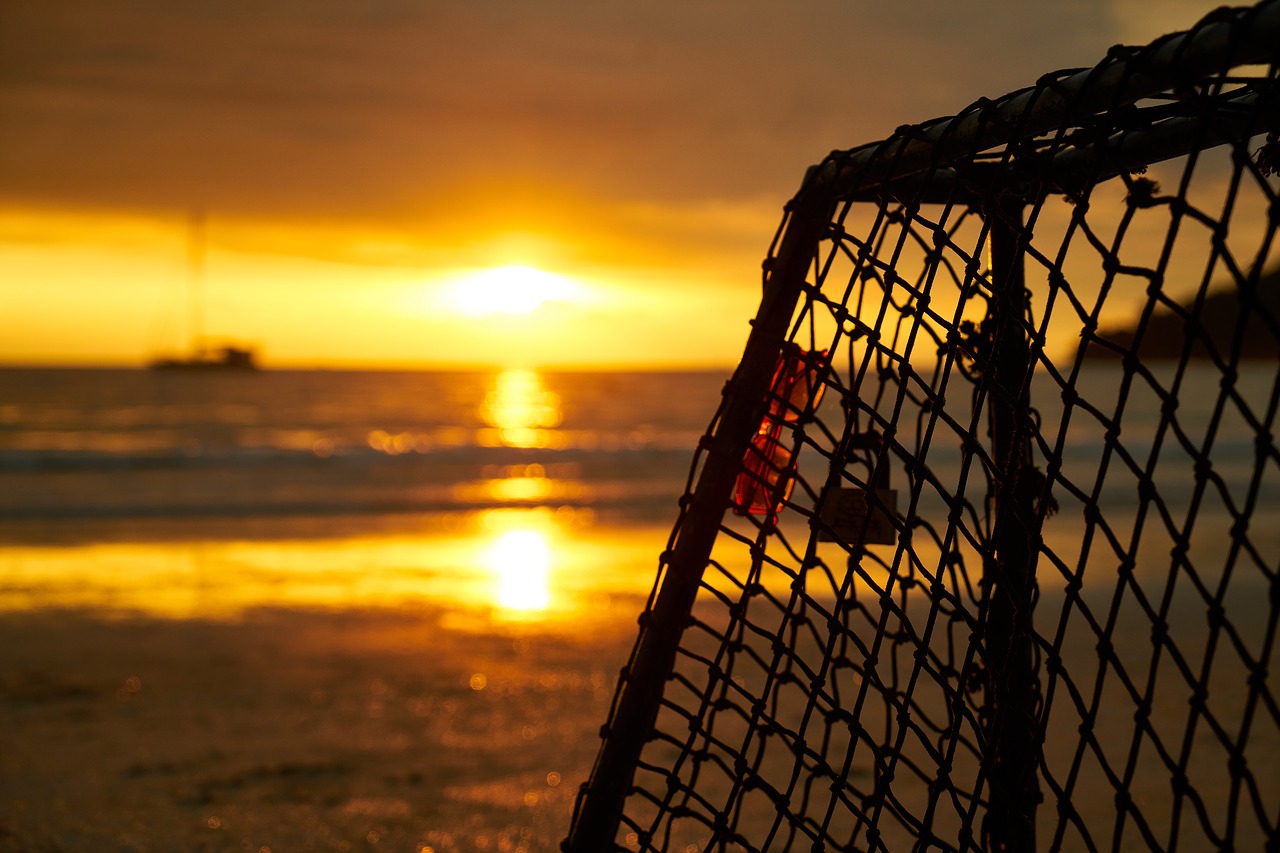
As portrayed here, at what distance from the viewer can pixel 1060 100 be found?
1779mm

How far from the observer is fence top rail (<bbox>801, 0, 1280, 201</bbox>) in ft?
4.82

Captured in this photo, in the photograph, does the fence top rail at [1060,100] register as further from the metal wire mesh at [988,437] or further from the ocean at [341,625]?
the ocean at [341,625]

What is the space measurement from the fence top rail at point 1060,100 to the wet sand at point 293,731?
2.79 m

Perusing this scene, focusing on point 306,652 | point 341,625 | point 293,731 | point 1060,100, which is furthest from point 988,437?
point 341,625

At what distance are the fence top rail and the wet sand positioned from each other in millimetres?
2792

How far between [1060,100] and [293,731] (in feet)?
15.5

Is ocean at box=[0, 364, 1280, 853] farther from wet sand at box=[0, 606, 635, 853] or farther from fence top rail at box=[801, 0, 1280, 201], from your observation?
fence top rail at box=[801, 0, 1280, 201]

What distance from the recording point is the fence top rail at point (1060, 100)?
147 cm

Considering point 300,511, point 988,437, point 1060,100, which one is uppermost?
point 1060,100

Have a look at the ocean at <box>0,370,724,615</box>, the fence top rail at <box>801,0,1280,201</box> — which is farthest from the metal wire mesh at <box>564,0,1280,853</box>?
the ocean at <box>0,370,724,615</box>

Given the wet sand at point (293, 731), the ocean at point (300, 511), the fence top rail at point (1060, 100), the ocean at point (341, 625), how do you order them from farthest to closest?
the ocean at point (300, 511) < the ocean at point (341, 625) < the wet sand at point (293, 731) < the fence top rail at point (1060, 100)

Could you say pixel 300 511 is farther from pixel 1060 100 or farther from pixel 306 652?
pixel 1060 100

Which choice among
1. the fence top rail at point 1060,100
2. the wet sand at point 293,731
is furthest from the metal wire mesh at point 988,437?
the wet sand at point 293,731

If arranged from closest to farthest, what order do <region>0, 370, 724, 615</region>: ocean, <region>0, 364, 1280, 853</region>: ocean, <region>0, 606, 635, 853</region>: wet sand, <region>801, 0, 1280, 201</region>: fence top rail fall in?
<region>801, 0, 1280, 201</region>: fence top rail < <region>0, 606, 635, 853</region>: wet sand < <region>0, 364, 1280, 853</region>: ocean < <region>0, 370, 724, 615</region>: ocean
